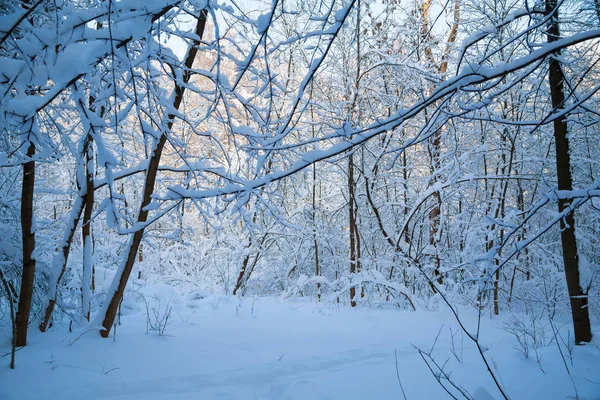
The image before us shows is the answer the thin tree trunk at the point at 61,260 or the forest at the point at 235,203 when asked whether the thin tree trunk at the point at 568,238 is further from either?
the thin tree trunk at the point at 61,260

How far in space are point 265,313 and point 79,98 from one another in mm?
3817

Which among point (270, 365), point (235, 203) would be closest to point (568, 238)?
point (270, 365)

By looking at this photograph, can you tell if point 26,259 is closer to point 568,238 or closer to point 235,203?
point 235,203

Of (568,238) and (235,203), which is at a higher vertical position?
(235,203)

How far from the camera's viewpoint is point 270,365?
2.57 m

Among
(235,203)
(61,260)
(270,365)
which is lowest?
(270,365)

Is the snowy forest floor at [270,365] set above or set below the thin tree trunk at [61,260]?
below

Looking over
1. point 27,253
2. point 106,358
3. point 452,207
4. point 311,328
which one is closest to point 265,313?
point 311,328

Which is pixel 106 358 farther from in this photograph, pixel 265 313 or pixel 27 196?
pixel 265 313

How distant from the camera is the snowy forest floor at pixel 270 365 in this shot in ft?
6.90

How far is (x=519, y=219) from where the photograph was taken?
573 cm

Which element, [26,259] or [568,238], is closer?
[26,259]

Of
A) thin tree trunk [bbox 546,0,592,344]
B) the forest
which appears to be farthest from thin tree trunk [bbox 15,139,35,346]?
thin tree trunk [bbox 546,0,592,344]

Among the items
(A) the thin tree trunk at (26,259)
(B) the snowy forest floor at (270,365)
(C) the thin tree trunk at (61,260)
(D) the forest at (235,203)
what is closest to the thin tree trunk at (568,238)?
(D) the forest at (235,203)
